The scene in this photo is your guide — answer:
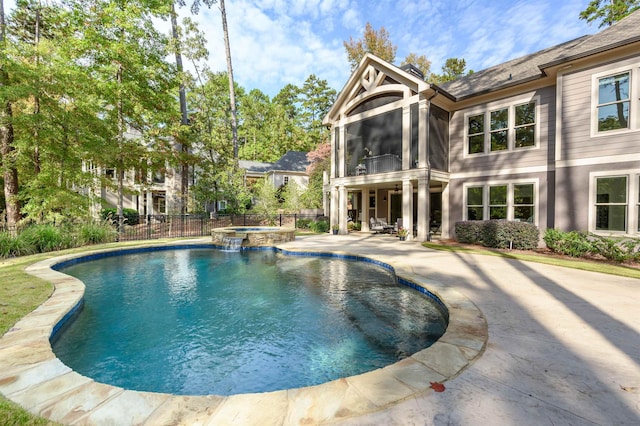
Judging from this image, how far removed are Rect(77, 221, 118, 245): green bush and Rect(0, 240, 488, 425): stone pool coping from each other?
10364 mm

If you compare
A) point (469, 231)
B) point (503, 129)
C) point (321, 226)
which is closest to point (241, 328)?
point (469, 231)

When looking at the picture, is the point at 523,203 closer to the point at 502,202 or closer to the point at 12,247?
the point at 502,202

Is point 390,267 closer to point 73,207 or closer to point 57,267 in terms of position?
point 57,267

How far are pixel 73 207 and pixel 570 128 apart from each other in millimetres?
19504

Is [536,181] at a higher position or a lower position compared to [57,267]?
higher

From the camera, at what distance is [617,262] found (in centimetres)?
744

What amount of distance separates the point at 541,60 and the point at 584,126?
4460mm

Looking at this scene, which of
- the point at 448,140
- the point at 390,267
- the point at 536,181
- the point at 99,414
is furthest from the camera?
the point at 448,140

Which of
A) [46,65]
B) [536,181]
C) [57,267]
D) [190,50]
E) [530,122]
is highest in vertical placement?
[190,50]

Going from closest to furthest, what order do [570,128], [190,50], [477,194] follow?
[570,128]
[477,194]
[190,50]

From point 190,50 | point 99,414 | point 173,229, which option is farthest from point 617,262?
point 190,50

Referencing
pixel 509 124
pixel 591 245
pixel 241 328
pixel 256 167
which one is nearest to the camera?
pixel 241 328

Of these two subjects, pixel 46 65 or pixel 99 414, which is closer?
pixel 99 414

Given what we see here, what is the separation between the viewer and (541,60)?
11617mm
